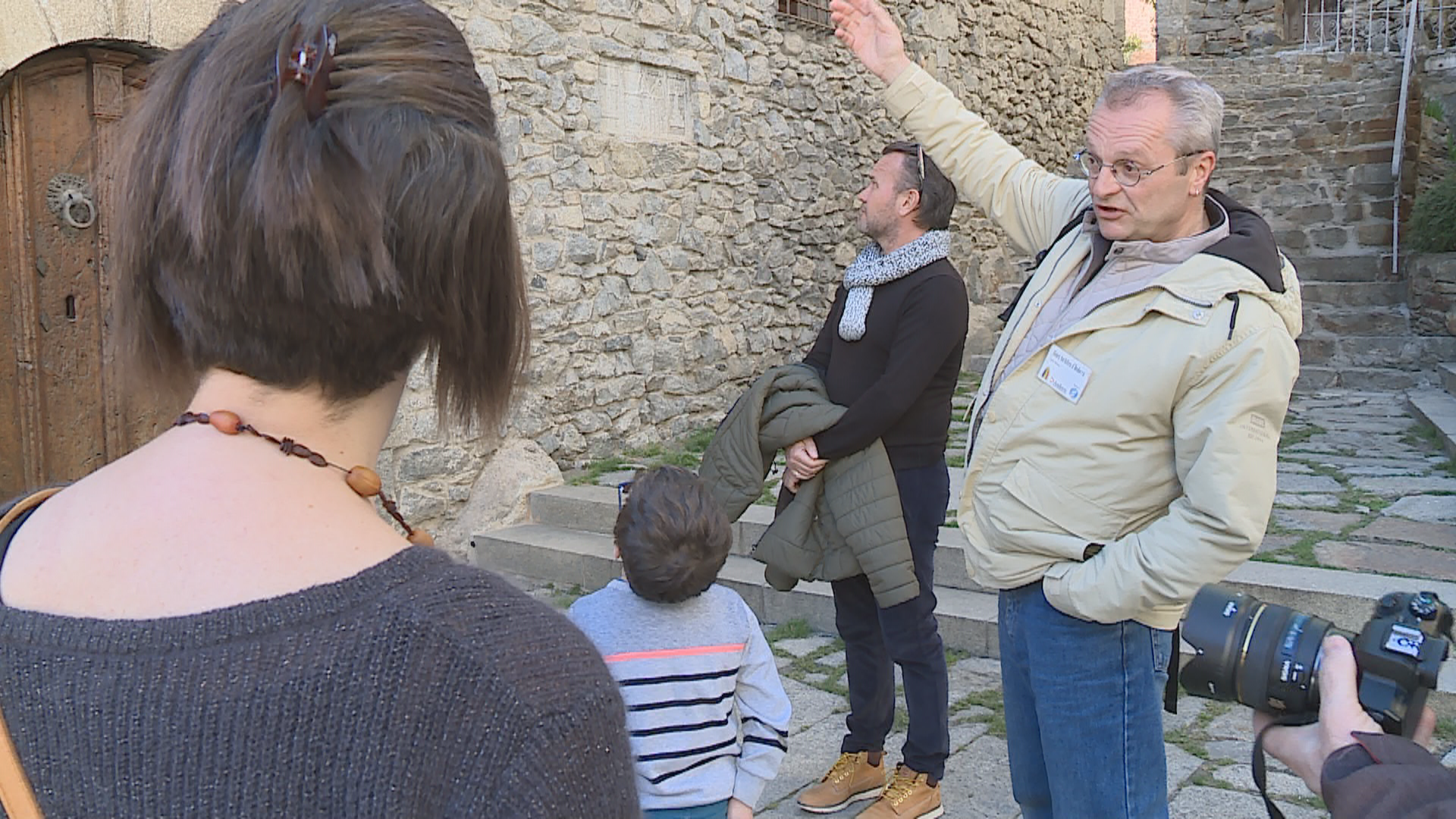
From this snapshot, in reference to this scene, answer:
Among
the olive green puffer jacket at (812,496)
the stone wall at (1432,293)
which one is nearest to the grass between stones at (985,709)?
the olive green puffer jacket at (812,496)

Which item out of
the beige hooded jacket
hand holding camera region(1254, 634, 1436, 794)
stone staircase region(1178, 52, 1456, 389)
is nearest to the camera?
hand holding camera region(1254, 634, 1436, 794)

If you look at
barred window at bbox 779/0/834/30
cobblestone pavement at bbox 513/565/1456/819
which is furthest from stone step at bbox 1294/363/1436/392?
cobblestone pavement at bbox 513/565/1456/819

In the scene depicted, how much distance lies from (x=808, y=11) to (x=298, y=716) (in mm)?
7946

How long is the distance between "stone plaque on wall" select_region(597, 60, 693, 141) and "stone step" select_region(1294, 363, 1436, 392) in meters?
5.05

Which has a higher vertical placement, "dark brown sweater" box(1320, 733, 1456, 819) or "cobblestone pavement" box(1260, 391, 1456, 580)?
"dark brown sweater" box(1320, 733, 1456, 819)

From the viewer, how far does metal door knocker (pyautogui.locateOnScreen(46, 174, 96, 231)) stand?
4.49 meters

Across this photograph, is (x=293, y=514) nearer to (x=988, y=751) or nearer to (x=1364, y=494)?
(x=988, y=751)

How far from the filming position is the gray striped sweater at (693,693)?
2152 mm

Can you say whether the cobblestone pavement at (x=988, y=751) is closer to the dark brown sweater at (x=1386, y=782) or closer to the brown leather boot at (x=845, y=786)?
the brown leather boot at (x=845, y=786)

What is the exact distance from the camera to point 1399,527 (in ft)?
16.6

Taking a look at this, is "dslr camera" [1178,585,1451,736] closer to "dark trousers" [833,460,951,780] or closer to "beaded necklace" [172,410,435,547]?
"beaded necklace" [172,410,435,547]

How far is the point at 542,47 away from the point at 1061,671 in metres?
4.85

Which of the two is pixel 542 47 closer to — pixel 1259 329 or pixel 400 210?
pixel 1259 329

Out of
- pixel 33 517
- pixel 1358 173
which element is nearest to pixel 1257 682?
pixel 33 517
